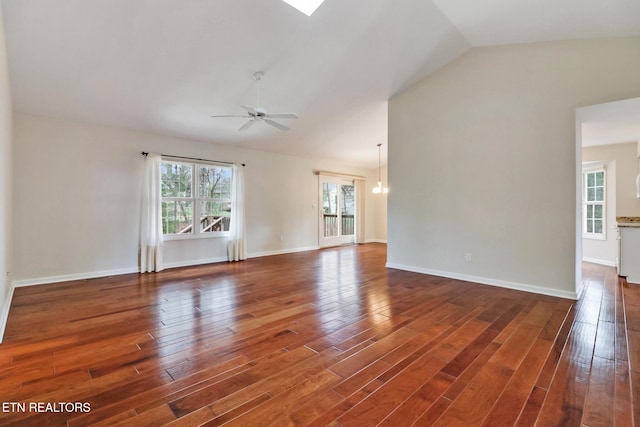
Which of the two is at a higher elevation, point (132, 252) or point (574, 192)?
point (574, 192)

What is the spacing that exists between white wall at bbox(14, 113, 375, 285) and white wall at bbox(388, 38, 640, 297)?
12.8ft

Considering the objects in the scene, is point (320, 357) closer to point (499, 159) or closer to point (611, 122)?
point (499, 159)

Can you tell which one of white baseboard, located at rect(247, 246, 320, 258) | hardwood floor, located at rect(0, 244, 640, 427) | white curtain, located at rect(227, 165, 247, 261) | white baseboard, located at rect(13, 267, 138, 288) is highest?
white curtain, located at rect(227, 165, 247, 261)

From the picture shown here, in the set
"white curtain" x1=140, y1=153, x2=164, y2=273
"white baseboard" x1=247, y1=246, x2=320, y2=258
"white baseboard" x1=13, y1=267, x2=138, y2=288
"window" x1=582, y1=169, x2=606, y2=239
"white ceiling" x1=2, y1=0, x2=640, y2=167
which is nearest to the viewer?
"white ceiling" x1=2, y1=0, x2=640, y2=167

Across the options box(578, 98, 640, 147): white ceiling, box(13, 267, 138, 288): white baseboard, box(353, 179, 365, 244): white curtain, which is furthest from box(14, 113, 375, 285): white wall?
box(578, 98, 640, 147): white ceiling

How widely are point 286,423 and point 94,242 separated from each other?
15.9ft

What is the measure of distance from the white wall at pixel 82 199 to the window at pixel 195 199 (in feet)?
0.82

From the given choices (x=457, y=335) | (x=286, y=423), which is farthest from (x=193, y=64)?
(x=457, y=335)

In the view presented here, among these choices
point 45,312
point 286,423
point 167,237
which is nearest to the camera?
point 286,423

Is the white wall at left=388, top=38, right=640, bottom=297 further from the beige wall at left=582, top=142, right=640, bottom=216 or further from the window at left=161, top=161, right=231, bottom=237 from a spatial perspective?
the window at left=161, top=161, right=231, bottom=237

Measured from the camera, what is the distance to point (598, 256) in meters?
5.95

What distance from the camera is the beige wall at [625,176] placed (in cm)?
542

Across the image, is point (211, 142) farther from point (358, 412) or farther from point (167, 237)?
point (358, 412)

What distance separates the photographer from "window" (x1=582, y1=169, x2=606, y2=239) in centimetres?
594
